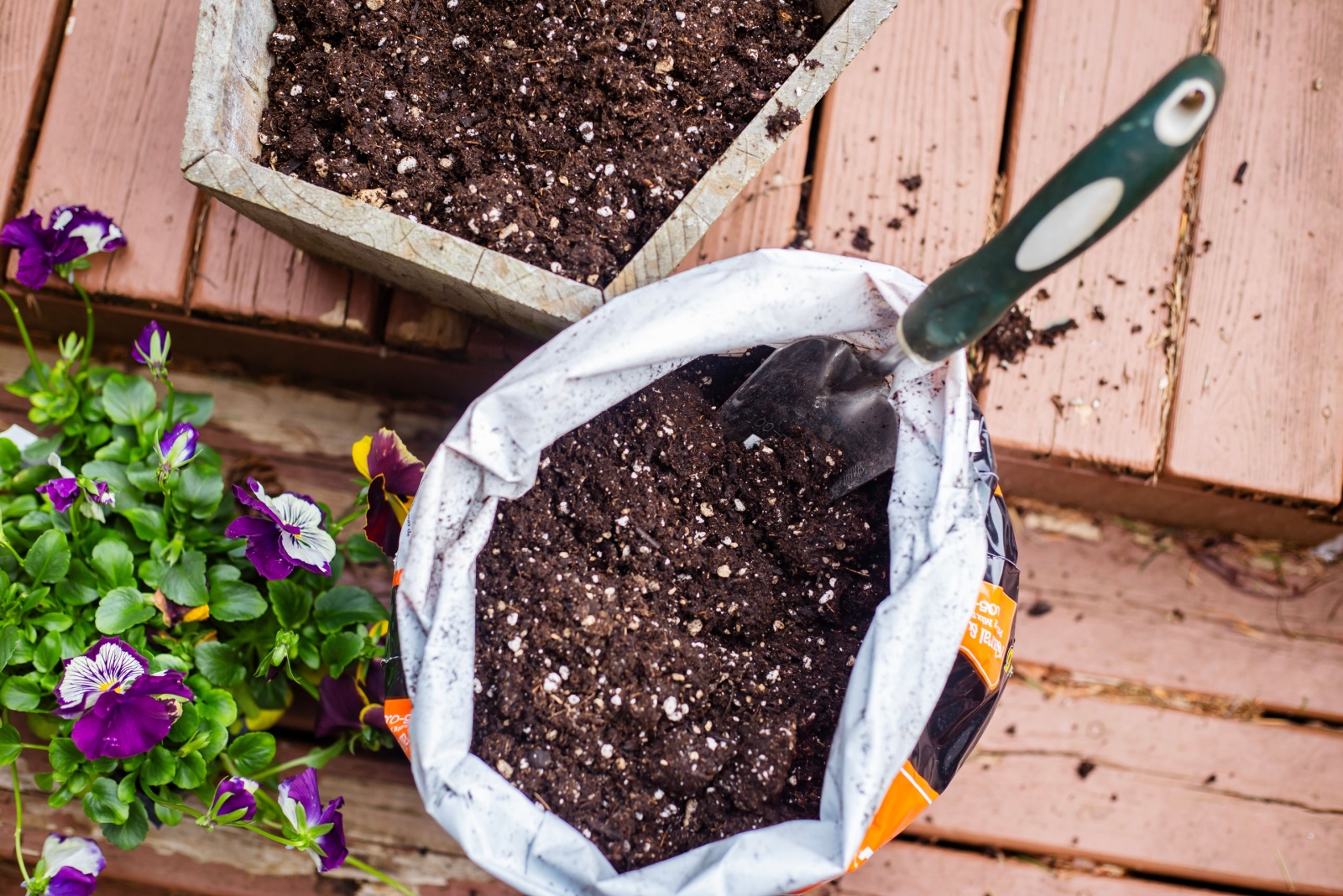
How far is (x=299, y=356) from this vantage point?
1043 mm

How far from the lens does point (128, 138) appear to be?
38.6 inches

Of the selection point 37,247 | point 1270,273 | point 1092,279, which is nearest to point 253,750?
point 37,247

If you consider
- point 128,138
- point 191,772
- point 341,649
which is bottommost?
point 191,772

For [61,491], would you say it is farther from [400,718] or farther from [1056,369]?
[1056,369]

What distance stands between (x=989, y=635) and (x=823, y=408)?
25 centimetres

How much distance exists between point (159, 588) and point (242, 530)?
0.13 metres

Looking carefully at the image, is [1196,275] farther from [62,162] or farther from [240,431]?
[62,162]

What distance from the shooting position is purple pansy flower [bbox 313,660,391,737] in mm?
864

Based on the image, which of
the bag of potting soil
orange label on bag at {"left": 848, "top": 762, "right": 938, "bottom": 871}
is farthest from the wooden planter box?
orange label on bag at {"left": 848, "top": 762, "right": 938, "bottom": 871}

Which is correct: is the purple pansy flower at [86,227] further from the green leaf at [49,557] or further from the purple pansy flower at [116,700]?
the purple pansy flower at [116,700]

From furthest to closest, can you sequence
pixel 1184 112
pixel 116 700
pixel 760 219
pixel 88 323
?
1. pixel 760 219
2. pixel 88 323
3. pixel 116 700
4. pixel 1184 112

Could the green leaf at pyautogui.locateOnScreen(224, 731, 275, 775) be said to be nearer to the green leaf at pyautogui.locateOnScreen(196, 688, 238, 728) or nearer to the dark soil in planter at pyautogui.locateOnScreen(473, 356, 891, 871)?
the green leaf at pyautogui.locateOnScreen(196, 688, 238, 728)

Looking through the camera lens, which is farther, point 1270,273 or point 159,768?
point 1270,273

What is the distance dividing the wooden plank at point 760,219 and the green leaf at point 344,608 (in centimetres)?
50
